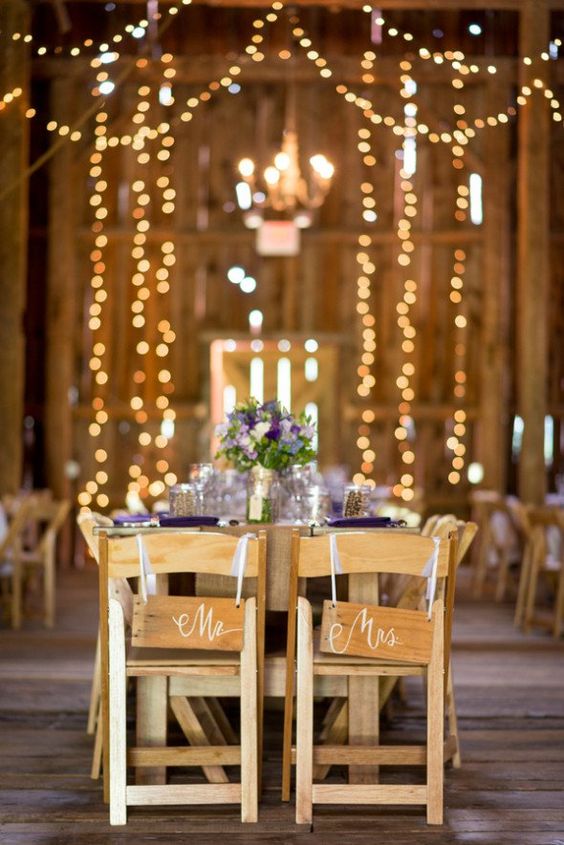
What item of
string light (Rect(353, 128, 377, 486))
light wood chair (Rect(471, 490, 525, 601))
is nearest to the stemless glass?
light wood chair (Rect(471, 490, 525, 601))

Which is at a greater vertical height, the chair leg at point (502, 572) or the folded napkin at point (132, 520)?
the folded napkin at point (132, 520)

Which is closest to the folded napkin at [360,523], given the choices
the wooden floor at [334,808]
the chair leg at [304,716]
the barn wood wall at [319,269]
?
the chair leg at [304,716]

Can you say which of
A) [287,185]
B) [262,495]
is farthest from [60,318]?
[262,495]

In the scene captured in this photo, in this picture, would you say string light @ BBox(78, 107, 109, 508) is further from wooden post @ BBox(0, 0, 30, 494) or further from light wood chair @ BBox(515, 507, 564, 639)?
light wood chair @ BBox(515, 507, 564, 639)

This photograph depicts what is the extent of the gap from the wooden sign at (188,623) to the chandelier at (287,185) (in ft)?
22.5

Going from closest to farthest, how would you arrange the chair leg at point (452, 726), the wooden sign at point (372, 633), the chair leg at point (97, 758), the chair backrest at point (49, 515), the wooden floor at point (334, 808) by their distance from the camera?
the wooden floor at point (334, 808) < the wooden sign at point (372, 633) < the chair leg at point (97, 758) < the chair leg at point (452, 726) < the chair backrest at point (49, 515)

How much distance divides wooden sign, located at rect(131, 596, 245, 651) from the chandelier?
685 centimetres

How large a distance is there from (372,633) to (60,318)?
8.67 meters

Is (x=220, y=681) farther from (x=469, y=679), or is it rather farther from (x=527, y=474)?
(x=527, y=474)

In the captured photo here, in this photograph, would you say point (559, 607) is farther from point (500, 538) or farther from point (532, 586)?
point (500, 538)

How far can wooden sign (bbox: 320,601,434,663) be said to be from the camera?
3.73m

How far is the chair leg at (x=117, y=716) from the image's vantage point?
3686 millimetres

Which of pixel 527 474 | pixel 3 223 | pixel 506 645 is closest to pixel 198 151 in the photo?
pixel 3 223

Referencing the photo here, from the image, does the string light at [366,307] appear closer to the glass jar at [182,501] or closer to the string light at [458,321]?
the string light at [458,321]
